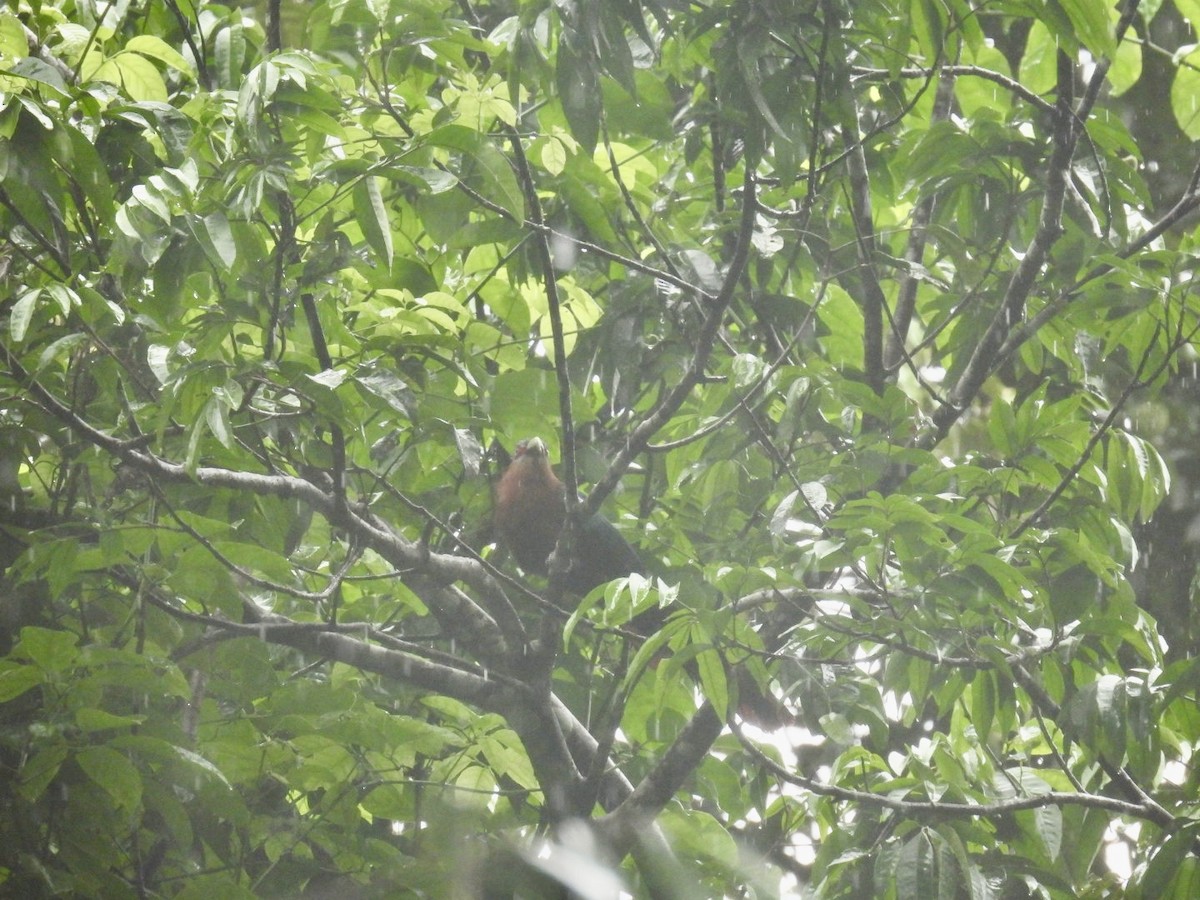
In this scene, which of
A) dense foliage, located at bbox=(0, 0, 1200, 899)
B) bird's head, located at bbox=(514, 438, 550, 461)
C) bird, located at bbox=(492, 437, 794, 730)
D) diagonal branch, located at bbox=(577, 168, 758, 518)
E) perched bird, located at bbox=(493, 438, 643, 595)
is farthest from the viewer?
bird's head, located at bbox=(514, 438, 550, 461)

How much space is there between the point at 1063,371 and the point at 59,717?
6.67 ft

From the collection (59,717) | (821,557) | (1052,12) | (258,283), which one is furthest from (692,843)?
(1052,12)

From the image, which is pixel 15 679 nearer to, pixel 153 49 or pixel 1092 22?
pixel 153 49

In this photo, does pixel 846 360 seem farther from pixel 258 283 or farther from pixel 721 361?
pixel 258 283

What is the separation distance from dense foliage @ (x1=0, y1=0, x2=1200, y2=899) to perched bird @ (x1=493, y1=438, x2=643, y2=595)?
0.87 feet

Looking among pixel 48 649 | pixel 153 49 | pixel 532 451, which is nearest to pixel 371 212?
pixel 153 49

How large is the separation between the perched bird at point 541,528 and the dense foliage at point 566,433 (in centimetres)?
27

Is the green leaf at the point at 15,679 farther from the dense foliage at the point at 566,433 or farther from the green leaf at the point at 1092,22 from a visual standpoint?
the green leaf at the point at 1092,22

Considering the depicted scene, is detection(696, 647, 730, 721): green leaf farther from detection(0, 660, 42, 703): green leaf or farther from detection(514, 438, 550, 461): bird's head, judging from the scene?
detection(514, 438, 550, 461): bird's head

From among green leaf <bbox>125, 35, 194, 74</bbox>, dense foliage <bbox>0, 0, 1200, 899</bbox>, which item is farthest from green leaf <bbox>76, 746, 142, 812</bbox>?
green leaf <bbox>125, 35, 194, 74</bbox>

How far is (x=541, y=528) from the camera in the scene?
318 centimetres

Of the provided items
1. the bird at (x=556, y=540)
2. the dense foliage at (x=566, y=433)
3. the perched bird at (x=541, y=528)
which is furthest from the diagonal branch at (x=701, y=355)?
the perched bird at (x=541, y=528)

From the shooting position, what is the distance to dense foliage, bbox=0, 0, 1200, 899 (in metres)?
1.75

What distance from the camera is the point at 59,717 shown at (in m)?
1.81
